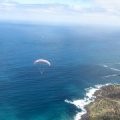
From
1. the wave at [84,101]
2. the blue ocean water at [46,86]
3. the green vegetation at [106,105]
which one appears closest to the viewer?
the green vegetation at [106,105]

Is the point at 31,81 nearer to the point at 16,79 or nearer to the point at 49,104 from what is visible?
the point at 16,79

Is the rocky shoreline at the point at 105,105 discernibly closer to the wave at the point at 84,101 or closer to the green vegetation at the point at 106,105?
the green vegetation at the point at 106,105

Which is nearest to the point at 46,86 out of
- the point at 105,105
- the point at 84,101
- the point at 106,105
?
the point at 84,101

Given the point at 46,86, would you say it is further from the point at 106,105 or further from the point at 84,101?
the point at 106,105

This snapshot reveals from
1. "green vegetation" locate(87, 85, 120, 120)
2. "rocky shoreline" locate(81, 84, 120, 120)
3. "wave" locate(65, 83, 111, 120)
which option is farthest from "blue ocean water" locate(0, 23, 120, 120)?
"green vegetation" locate(87, 85, 120, 120)

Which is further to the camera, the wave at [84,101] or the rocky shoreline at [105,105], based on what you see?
the wave at [84,101]

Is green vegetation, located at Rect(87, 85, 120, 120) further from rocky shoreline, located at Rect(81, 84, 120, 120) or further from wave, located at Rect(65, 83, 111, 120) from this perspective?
wave, located at Rect(65, 83, 111, 120)

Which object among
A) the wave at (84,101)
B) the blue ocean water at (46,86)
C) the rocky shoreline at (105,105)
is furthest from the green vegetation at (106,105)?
the blue ocean water at (46,86)
